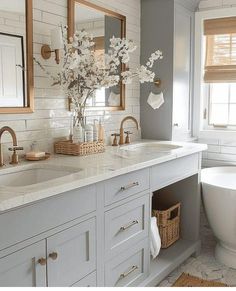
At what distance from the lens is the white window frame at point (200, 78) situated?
342 centimetres

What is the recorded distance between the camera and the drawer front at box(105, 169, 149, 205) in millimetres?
1925

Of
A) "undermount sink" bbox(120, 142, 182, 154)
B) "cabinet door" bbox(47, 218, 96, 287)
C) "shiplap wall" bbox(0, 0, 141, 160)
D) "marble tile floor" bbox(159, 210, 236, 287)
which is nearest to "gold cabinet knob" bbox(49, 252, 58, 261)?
"cabinet door" bbox(47, 218, 96, 287)

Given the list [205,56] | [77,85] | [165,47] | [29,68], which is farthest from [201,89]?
[29,68]

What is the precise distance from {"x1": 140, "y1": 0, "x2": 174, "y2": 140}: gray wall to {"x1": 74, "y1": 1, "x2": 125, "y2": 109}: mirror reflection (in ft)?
1.02

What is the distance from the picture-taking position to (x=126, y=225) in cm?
212

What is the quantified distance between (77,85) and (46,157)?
0.51 meters

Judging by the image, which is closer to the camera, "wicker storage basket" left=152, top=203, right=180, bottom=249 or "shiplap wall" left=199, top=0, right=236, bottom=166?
"wicker storage basket" left=152, top=203, right=180, bottom=249

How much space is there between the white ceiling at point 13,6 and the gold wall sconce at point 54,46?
0.72 feet

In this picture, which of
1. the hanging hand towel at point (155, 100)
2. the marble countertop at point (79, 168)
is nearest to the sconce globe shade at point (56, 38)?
the marble countertop at point (79, 168)

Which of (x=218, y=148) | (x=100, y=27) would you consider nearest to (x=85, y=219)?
(x=100, y=27)

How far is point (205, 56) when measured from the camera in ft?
11.8

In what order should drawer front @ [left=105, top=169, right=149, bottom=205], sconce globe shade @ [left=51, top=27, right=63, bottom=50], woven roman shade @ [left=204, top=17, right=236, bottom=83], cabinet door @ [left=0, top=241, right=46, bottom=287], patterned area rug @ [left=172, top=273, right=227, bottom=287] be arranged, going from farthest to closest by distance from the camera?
woven roman shade @ [left=204, top=17, right=236, bottom=83], patterned area rug @ [left=172, top=273, right=227, bottom=287], sconce globe shade @ [left=51, top=27, right=63, bottom=50], drawer front @ [left=105, top=169, right=149, bottom=205], cabinet door @ [left=0, top=241, right=46, bottom=287]

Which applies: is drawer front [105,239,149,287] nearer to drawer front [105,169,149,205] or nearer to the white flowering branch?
drawer front [105,169,149,205]

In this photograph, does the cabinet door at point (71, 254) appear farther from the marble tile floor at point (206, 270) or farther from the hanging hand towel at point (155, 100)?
the hanging hand towel at point (155, 100)
